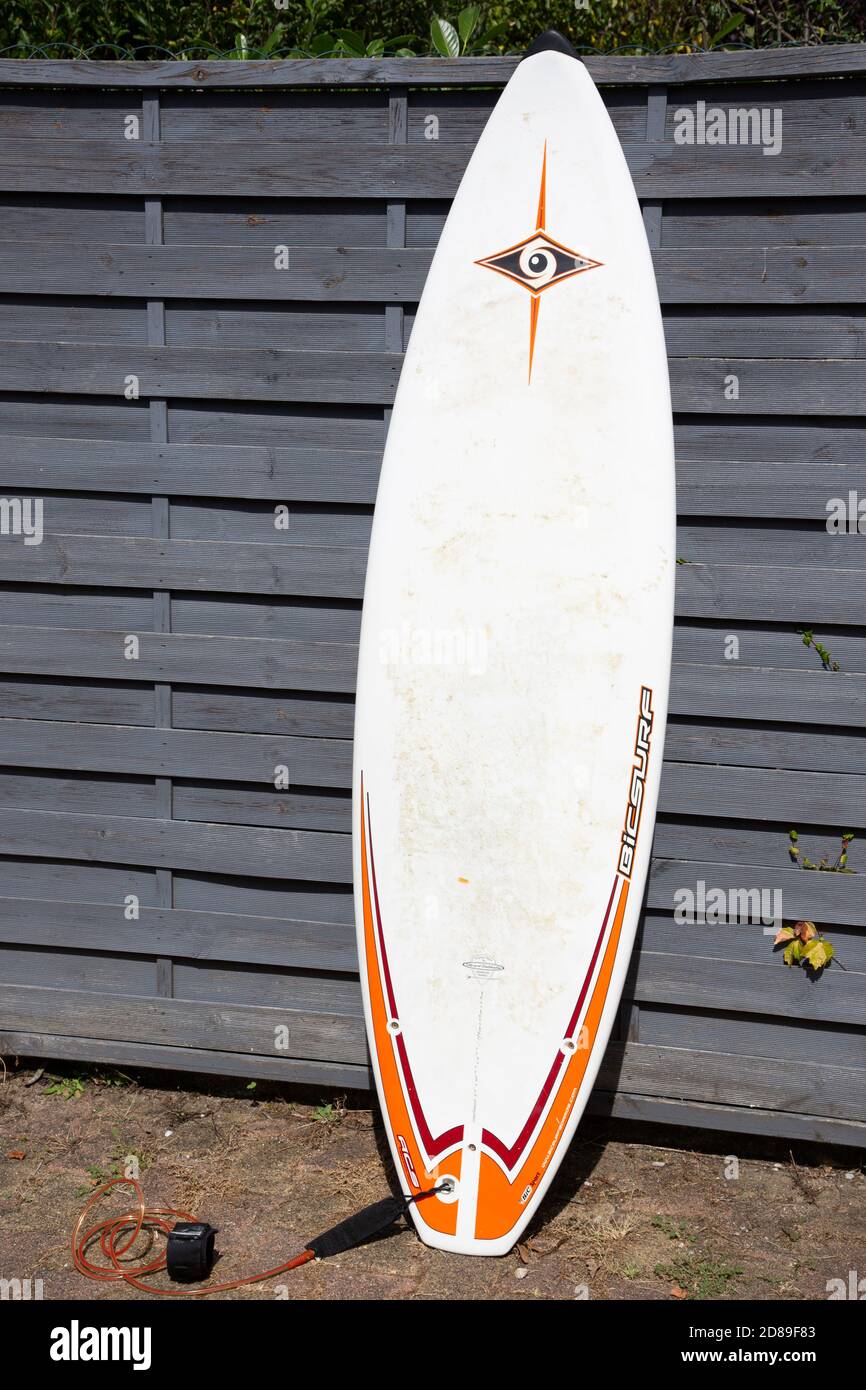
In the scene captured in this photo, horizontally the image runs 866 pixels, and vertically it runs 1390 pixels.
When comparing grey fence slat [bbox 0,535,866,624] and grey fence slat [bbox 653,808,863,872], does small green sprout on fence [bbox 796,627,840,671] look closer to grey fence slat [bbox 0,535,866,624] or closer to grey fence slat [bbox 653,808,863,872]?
grey fence slat [bbox 0,535,866,624]

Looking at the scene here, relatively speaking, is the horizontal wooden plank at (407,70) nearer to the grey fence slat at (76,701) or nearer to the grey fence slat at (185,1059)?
the grey fence slat at (76,701)

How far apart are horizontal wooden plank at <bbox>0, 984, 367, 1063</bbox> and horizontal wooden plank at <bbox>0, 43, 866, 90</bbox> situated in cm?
241

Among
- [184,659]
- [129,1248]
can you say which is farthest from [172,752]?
[129,1248]

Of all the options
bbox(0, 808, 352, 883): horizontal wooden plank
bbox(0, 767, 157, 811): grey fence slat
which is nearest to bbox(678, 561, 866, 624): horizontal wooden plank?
bbox(0, 808, 352, 883): horizontal wooden plank

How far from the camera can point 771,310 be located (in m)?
2.70

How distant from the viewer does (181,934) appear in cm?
316

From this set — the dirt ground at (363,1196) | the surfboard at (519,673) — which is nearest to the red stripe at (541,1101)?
the surfboard at (519,673)

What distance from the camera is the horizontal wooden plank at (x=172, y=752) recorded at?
3.02m

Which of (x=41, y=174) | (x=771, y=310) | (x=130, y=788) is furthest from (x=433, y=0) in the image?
(x=130, y=788)

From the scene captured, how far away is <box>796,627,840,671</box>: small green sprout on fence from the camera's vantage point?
9.11 ft

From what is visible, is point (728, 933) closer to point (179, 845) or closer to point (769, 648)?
point (769, 648)

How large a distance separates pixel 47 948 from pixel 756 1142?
2.05 metres

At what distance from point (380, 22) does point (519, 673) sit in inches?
159
